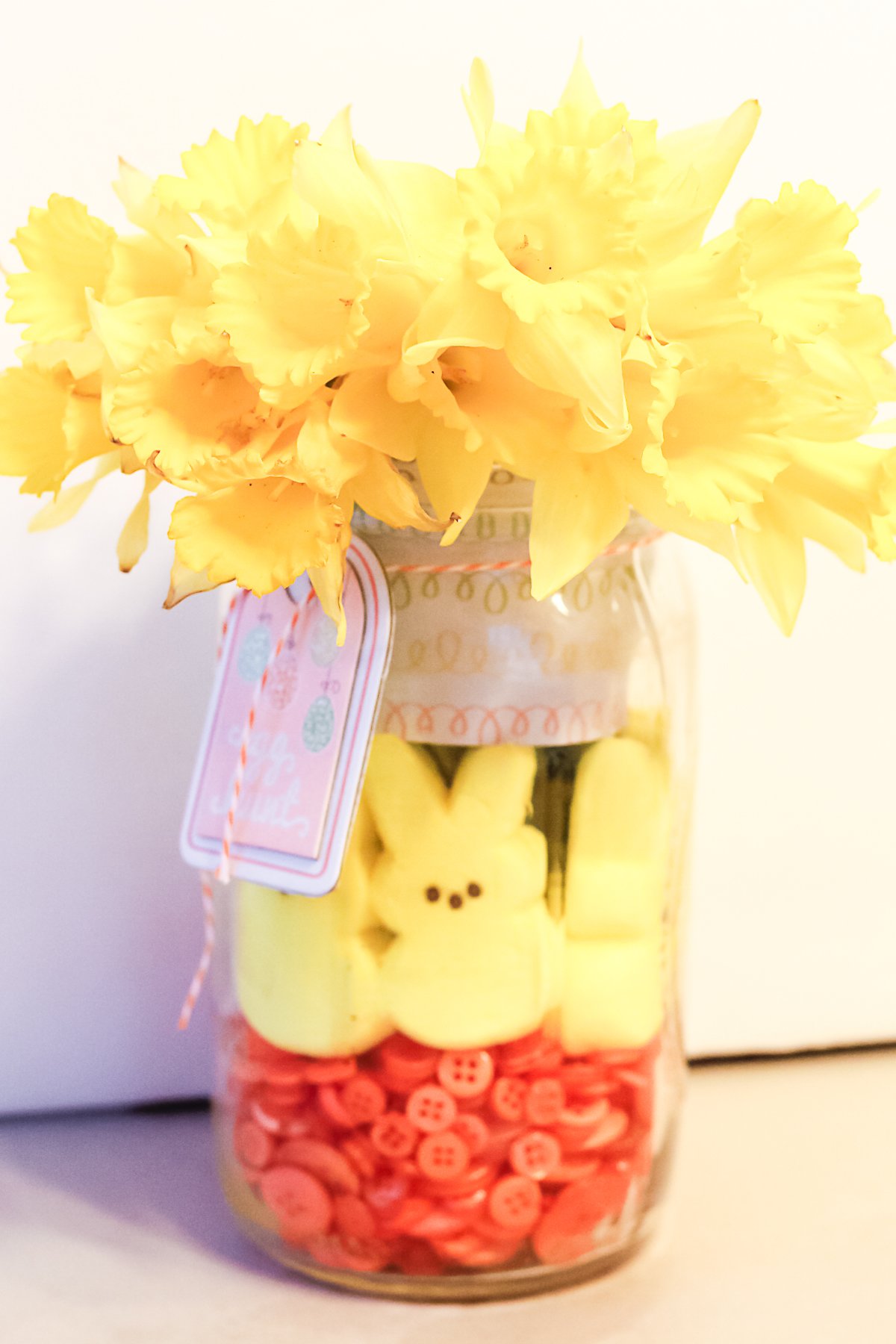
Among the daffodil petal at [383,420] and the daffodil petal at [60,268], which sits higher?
the daffodil petal at [60,268]

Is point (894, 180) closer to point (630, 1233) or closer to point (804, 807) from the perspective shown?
point (804, 807)

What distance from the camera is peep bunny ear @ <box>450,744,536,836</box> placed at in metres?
0.57

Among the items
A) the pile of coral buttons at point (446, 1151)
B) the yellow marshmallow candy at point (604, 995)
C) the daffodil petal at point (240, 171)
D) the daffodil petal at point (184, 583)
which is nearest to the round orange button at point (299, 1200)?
the pile of coral buttons at point (446, 1151)

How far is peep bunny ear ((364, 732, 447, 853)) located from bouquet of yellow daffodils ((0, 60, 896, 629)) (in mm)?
108

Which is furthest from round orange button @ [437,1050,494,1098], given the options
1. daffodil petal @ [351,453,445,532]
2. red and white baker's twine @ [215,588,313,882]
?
daffodil petal @ [351,453,445,532]

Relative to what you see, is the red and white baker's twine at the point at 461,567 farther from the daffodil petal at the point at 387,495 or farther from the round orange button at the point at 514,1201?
the round orange button at the point at 514,1201

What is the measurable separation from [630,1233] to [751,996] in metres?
0.27

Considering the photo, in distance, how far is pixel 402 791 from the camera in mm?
574

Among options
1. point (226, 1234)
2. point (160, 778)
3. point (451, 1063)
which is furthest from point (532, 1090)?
point (160, 778)

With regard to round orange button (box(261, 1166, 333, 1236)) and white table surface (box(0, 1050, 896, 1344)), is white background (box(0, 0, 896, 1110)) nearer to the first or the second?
white table surface (box(0, 1050, 896, 1344))

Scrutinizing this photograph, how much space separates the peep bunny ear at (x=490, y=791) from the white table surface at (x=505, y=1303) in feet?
0.68

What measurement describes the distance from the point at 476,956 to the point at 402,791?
0.07 meters

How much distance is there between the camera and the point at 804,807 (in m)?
0.87

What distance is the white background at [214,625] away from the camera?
0.75 m
